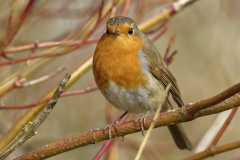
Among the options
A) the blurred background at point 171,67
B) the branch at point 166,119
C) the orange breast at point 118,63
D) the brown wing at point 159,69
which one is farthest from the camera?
the blurred background at point 171,67

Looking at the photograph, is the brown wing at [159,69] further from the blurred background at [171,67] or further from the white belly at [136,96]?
the blurred background at [171,67]

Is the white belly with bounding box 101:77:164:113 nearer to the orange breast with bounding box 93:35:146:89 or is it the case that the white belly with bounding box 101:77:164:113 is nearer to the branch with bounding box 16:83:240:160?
the orange breast with bounding box 93:35:146:89

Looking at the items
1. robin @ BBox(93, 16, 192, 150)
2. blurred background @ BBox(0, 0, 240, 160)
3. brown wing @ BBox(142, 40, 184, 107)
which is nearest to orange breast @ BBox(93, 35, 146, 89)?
robin @ BBox(93, 16, 192, 150)

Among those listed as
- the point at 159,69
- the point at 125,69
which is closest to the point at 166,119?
the point at 125,69

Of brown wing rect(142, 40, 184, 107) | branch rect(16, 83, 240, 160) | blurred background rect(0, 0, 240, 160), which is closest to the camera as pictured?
branch rect(16, 83, 240, 160)

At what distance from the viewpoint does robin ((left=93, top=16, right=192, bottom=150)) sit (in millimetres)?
3137

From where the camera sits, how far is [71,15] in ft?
13.6

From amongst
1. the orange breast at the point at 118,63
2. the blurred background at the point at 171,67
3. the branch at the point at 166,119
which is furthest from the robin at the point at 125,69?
the blurred background at the point at 171,67

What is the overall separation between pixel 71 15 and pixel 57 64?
0.70 meters

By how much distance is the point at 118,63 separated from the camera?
3152mm

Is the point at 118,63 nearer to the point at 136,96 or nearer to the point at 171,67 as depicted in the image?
the point at 136,96

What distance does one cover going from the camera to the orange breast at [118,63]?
3127mm

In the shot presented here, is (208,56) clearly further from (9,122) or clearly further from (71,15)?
(9,122)

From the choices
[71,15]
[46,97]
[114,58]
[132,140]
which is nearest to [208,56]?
[132,140]
